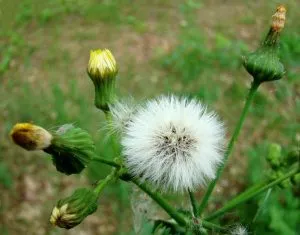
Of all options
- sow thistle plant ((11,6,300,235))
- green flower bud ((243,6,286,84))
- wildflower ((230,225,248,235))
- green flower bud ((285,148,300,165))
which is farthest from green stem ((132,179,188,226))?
green flower bud ((243,6,286,84))

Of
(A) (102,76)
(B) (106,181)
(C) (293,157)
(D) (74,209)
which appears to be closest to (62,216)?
(D) (74,209)

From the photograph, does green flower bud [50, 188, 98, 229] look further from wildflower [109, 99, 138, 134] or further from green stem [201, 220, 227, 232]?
green stem [201, 220, 227, 232]

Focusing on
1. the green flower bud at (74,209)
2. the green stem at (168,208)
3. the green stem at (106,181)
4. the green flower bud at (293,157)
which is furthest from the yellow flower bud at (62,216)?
the green flower bud at (293,157)

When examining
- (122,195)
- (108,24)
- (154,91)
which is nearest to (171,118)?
(122,195)

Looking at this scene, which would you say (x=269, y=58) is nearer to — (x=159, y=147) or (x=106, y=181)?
(x=159, y=147)

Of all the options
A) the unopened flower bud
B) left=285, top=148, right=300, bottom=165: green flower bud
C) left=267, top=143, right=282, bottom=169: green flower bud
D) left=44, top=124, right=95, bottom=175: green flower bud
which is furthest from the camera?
left=267, top=143, right=282, bottom=169: green flower bud

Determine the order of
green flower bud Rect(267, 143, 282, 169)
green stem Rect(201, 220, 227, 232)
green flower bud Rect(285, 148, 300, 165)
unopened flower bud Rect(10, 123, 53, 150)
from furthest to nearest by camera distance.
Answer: green flower bud Rect(267, 143, 282, 169) → green flower bud Rect(285, 148, 300, 165) → green stem Rect(201, 220, 227, 232) → unopened flower bud Rect(10, 123, 53, 150)
